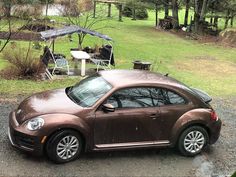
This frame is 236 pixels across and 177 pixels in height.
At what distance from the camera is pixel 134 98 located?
8055mm

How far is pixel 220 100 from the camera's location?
44.3ft

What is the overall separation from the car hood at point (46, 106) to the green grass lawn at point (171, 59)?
4.81 m

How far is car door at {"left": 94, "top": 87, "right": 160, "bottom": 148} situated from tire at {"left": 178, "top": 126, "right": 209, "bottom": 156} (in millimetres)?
608

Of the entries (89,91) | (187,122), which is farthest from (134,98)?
(187,122)

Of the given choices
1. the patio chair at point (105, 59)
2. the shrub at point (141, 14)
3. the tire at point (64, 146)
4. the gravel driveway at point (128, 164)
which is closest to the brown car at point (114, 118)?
the tire at point (64, 146)

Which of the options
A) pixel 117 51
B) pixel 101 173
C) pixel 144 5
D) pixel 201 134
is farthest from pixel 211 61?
pixel 144 5

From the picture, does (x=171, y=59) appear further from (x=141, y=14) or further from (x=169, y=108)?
(x=141, y=14)

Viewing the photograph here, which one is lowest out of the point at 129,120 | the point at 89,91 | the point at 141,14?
the point at 129,120

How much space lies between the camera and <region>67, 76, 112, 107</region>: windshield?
7.93 meters

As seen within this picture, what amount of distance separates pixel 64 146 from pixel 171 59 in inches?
573

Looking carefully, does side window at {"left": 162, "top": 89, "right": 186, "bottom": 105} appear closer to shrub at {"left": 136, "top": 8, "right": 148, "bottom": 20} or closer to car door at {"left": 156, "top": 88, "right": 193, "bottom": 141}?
car door at {"left": 156, "top": 88, "right": 193, "bottom": 141}

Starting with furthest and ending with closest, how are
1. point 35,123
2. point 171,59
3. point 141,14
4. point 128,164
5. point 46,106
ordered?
point 141,14, point 171,59, point 128,164, point 46,106, point 35,123

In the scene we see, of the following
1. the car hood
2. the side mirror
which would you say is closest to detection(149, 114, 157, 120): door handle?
the side mirror

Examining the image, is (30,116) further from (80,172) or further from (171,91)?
(171,91)
